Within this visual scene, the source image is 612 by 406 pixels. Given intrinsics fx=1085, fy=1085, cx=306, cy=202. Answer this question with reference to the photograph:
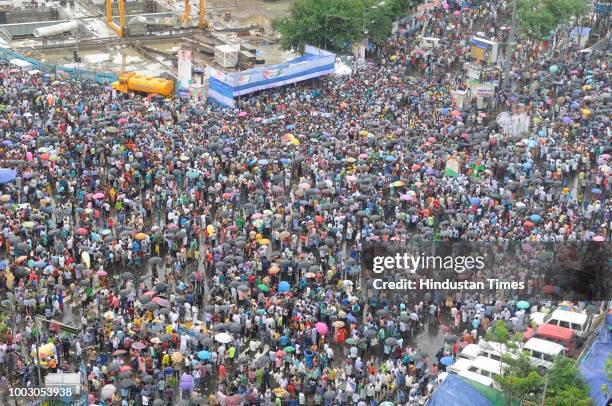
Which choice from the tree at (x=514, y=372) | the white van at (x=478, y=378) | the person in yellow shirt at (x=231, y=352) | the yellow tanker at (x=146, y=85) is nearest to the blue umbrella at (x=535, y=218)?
the tree at (x=514, y=372)

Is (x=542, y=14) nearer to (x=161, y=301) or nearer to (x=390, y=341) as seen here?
(x=390, y=341)

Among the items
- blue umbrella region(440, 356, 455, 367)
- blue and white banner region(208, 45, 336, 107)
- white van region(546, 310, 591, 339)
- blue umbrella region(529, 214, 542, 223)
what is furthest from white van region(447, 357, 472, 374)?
blue and white banner region(208, 45, 336, 107)

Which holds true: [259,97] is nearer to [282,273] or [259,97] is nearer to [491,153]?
[491,153]

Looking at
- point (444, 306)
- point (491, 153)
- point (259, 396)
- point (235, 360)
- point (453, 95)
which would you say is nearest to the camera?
point (259, 396)

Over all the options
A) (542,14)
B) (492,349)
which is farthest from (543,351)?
(542,14)

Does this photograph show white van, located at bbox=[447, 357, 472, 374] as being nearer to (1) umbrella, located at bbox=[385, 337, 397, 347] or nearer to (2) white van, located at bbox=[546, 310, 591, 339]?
(1) umbrella, located at bbox=[385, 337, 397, 347]

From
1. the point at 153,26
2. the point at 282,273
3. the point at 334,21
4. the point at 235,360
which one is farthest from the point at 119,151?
the point at 153,26
